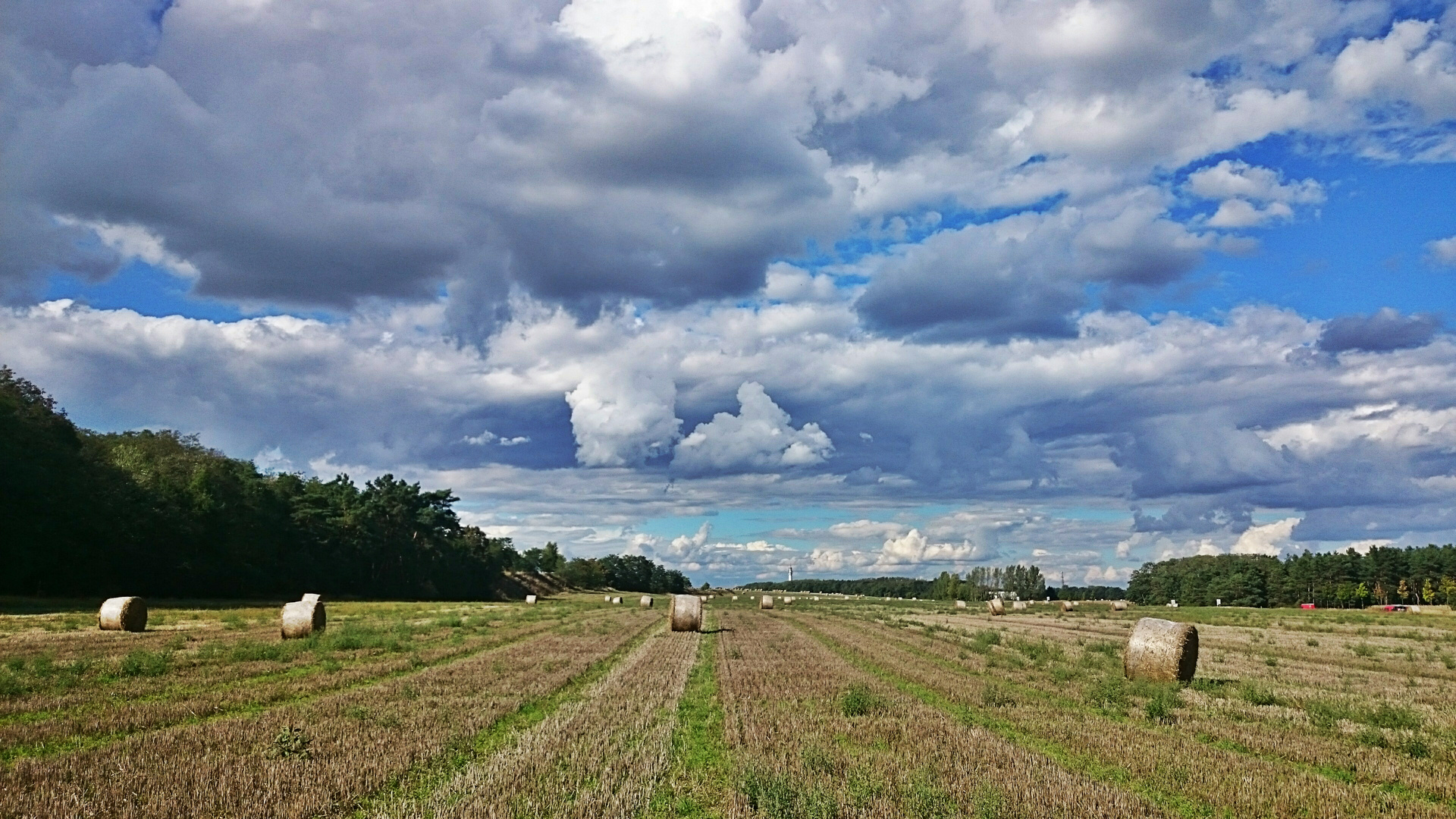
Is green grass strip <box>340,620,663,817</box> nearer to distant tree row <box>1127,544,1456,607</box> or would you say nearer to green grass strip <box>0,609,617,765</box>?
green grass strip <box>0,609,617,765</box>

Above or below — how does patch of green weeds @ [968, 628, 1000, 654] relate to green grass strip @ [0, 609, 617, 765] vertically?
below

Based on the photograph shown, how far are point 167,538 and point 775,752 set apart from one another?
85.8 metres

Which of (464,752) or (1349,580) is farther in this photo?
(1349,580)

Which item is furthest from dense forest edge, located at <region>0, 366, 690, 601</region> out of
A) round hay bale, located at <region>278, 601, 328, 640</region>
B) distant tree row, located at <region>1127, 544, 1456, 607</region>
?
distant tree row, located at <region>1127, 544, 1456, 607</region>

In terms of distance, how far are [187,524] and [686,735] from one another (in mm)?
85159

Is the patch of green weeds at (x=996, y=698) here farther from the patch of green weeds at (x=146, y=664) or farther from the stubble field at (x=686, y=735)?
the patch of green weeds at (x=146, y=664)

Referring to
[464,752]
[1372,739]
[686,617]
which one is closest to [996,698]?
[1372,739]

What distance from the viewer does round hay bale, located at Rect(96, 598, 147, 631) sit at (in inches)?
1443

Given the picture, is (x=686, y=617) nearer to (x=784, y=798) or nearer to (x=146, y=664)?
(x=146, y=664)

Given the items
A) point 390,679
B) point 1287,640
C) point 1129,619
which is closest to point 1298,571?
point 1129,619

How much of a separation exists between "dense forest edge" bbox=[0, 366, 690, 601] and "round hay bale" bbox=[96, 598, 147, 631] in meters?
36.5

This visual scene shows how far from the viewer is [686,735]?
1481 cm

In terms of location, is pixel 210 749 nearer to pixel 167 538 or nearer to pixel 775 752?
pixel 775 752

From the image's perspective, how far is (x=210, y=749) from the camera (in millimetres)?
12570
